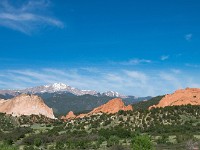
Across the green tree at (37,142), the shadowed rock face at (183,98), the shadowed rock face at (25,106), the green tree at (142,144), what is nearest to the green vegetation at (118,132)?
the green tree at (37,142)

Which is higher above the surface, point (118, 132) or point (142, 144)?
point (118, 132)

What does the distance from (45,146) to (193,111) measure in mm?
49901

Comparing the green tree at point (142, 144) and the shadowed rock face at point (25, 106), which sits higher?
the shadowed rock face at point (25, 106)

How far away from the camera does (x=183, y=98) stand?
13688 centimetres

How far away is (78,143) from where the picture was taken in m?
79.5

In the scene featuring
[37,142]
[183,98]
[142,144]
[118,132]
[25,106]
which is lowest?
[37,142]

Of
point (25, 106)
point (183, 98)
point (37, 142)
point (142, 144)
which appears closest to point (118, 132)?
point (37, 142)

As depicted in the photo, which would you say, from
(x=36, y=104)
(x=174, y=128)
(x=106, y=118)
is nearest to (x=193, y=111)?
(x=174, y=128)

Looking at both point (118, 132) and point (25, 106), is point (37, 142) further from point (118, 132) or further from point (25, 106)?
point (25, 106)

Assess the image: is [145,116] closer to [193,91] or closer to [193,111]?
[193,111]

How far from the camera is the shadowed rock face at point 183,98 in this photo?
132m

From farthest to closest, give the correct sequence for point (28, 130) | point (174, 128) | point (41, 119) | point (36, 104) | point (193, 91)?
point (36, 104) → point (41, 119) → point (193, 91) → point (28, 130) → point (174, 128)

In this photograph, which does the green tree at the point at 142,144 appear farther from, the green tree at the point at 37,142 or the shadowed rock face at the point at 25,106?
the shadowed rock face at the point at 25,106

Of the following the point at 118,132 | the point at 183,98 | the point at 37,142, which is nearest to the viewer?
the point at 37,142
